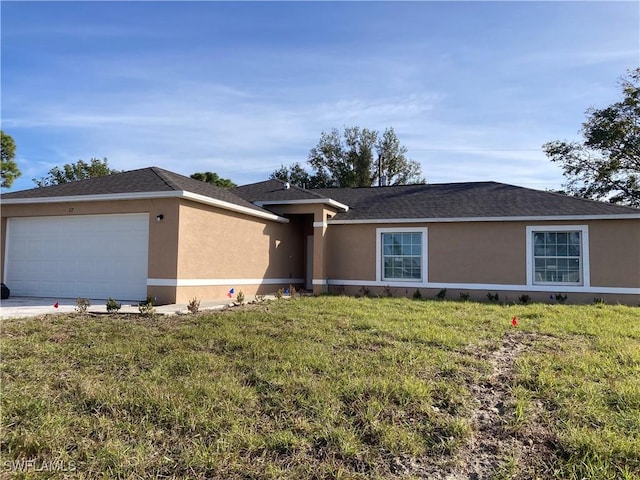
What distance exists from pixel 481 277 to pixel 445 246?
1.50 metres

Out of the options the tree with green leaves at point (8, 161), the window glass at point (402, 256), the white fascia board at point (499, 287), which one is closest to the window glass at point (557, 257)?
the white fascia board at point (499, 287)

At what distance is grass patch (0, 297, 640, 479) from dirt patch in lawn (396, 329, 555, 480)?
0.13 feet

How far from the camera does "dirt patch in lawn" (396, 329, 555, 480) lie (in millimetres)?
3377

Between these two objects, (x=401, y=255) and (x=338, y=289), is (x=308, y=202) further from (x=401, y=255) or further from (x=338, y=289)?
(x=401, y=255)

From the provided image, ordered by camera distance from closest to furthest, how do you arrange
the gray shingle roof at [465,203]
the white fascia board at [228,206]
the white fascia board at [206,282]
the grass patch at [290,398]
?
1. the grass patch at [290,398]
2. the white fascia board at [206,282]
3. the white fascia board at [228,206]
4. the gray shingle roof at [465,203]

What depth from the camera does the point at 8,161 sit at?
97.2ft

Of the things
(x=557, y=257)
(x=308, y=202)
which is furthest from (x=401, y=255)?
(x=557, y=257)

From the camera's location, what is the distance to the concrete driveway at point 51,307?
8836mm

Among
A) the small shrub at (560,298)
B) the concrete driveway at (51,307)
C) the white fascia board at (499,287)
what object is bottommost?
the concrete driveway at (51,307)

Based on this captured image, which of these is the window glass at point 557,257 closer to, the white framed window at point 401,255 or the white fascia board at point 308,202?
the white framed window at point 401,255

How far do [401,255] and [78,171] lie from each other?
3203 centimetres

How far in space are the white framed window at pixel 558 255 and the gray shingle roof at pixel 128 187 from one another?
9186mm

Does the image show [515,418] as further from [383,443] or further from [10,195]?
[10,195]

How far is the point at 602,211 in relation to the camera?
12.9 meters
